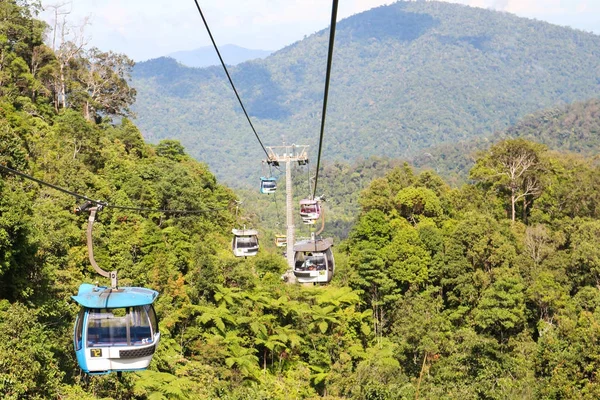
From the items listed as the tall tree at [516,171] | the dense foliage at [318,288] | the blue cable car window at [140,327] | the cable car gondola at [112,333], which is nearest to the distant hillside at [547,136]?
the tall tree at [516,171]

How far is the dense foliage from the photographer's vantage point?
1814 cm

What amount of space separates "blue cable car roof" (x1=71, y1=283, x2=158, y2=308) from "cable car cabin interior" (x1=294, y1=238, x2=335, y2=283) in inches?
383

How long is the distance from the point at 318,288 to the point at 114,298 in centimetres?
2058

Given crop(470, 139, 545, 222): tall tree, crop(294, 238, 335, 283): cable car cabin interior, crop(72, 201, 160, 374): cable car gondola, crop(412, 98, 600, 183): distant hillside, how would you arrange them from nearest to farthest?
crop(72, 201, 160, 374): cable car gondola < crop(294, 238, 335, 283): cable car cabin interior < crop(470, 139, 545, 222): tall tree < crop(412, 98, 600, 183): distant hillside

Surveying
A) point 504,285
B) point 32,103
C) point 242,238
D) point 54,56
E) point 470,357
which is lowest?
point 470,357

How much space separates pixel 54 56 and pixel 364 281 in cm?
2621

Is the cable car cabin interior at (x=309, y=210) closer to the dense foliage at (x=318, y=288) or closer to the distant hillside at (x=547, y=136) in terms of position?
the dense foliage at (x=318, y=288)

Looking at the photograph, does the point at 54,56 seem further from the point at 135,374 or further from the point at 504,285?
the point at 504,285

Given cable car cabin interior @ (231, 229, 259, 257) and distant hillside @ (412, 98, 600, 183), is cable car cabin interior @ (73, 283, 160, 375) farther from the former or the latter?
distant hillside @ (412, 98, 600, 183)

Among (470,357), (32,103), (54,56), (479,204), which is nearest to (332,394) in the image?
(470,357)

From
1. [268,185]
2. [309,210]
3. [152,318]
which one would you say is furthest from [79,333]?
[268,185]

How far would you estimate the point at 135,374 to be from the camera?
1891 cm

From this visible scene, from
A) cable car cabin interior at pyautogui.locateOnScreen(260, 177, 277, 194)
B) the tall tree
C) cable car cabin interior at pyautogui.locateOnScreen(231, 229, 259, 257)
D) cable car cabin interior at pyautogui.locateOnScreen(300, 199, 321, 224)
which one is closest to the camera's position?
cable car cabin interior at pyautogui.locateOnScreen(231, 229, 259, 257)

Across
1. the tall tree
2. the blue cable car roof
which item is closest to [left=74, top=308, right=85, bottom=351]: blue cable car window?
the blue cable car roof
